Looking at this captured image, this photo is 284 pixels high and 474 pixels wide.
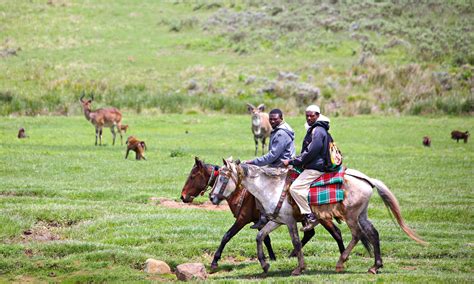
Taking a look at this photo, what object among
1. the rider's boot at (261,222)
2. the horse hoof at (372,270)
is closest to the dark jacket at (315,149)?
the rider's boot at (261,222)

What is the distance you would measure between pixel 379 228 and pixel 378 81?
39774 millimetres

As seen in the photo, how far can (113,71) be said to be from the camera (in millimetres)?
60594

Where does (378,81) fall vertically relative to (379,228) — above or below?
above

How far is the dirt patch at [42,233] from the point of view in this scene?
56.6ft

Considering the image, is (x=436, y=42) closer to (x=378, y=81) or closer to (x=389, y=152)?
(x=378, y=81)

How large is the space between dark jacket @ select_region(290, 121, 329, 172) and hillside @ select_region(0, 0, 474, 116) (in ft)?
119

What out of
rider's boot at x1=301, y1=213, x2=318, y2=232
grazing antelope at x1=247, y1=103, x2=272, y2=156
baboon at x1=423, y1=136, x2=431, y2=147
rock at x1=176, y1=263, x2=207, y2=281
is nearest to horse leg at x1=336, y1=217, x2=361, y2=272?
rider's boot at x1=301, y1=213, x2=318, y2=232

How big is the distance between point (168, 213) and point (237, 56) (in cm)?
4776

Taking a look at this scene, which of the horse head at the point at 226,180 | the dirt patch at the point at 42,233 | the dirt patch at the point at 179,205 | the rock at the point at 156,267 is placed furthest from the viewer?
the dirt patch at the point at 179,205

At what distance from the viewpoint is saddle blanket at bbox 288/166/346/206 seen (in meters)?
13.3

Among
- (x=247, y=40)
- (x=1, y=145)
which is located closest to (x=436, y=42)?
(x=247, y=40)

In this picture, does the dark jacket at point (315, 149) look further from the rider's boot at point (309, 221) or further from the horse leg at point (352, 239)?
the horse leg at point (352, 239)

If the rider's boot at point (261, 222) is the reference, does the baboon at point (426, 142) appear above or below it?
below

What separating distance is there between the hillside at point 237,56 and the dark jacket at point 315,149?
36326 mm
